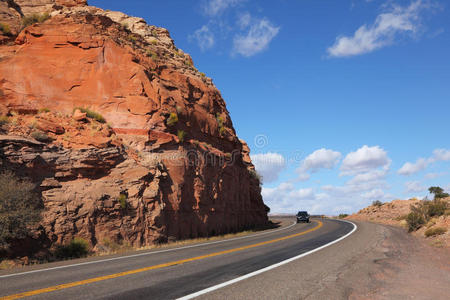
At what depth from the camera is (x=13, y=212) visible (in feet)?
37.5

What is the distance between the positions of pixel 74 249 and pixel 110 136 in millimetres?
7225

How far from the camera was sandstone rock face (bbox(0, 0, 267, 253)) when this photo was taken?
15.1m

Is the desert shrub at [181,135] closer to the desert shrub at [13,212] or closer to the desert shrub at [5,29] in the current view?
the desert shrub at [13,212]

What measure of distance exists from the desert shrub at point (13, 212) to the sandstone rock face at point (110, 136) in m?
1.48

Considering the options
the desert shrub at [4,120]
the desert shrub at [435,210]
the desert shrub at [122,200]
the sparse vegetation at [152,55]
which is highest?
the sparse vegetation at [152,55]

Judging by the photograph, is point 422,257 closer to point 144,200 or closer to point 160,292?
point 160,292

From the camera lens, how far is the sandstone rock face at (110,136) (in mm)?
15125

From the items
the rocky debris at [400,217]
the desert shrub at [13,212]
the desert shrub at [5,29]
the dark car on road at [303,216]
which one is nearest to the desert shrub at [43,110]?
the desert shrub at [5,29]

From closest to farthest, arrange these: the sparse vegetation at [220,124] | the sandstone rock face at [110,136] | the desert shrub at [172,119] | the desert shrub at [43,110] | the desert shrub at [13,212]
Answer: the desert shrub at [13,212]
the sandstone rock face at [110,136]
the desert shrub at [43,110]
the desert shrub at [172,119]
the sparse vegetation at [220,124]

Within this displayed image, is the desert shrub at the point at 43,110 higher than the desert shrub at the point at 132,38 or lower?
lower

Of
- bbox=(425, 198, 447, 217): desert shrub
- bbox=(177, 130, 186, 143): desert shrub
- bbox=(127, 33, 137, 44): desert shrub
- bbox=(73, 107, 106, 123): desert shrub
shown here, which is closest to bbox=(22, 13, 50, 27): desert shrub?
bbox=(127, 33, 137, 44): desert shrub

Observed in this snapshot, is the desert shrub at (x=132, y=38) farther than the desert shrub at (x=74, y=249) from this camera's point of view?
Yes

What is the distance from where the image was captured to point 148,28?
114 feet

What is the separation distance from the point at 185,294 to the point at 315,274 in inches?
139
